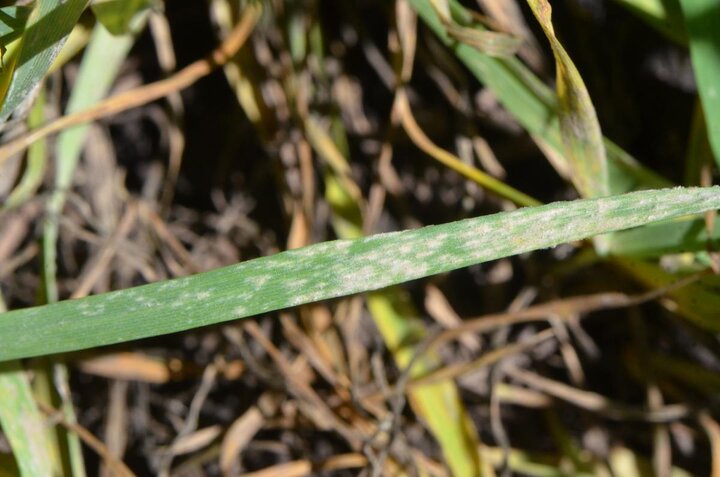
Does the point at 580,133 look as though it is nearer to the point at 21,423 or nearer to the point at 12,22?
the point at 12,22

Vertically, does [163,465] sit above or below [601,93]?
below

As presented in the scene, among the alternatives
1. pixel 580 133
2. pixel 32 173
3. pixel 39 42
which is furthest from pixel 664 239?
pixel 32 173

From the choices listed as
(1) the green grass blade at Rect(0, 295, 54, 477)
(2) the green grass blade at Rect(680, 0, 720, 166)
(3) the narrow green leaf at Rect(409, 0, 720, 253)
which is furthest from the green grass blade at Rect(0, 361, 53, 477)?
(2) the green grass blade at Rect(680, 0, 720, 166)

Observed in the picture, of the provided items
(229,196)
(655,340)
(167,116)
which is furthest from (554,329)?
(167,116)

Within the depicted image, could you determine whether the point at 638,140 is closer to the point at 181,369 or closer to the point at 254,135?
the point at 254,135

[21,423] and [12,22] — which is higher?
[12,22]

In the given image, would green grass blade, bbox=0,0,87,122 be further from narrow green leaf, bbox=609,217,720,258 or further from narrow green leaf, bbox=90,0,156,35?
narrow green leaf, bbox=609,217,720,258
